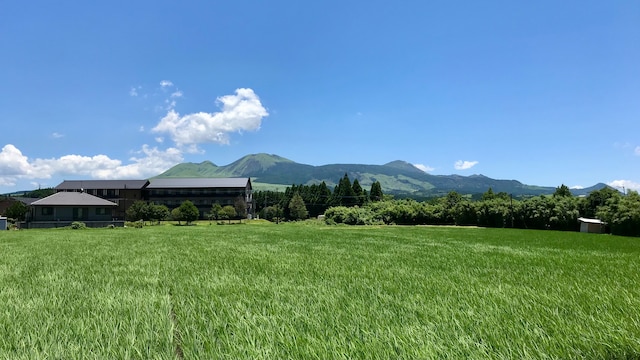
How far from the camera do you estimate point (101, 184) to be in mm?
85188

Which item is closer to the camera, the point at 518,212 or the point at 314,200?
the point at 518,212

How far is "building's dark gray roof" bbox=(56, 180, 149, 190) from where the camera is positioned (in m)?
84.0

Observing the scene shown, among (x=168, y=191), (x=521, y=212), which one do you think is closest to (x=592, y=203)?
(x=521, y=212)

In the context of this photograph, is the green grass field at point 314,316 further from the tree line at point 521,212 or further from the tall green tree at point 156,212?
the tall green tree at point 156,212

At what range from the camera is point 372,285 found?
624 centimetres

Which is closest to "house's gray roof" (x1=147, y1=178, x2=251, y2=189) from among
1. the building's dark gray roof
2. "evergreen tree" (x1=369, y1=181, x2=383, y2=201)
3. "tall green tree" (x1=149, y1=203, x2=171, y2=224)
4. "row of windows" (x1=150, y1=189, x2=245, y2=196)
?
"row of windows" (x1=150, y1=189, x2=245, y2=196)

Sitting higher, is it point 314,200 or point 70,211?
point 70,211

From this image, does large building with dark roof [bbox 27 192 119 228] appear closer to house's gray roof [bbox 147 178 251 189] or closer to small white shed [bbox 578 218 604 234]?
house's gray roof [bbox 147 178 251 189]

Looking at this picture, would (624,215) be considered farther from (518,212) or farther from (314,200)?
(314,200)

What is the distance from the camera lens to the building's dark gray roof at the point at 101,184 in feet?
276

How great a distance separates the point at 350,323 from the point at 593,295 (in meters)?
4.43

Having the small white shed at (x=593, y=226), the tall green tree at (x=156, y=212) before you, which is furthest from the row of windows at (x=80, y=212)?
the small white shed at (x=593, y=226)

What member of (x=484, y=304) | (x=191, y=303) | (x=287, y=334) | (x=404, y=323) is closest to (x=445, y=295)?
(x=484, y=304)

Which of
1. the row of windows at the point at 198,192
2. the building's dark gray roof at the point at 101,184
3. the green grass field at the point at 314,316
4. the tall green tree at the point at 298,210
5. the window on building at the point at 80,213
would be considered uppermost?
the building's dark gray roof at the point at 101,184
